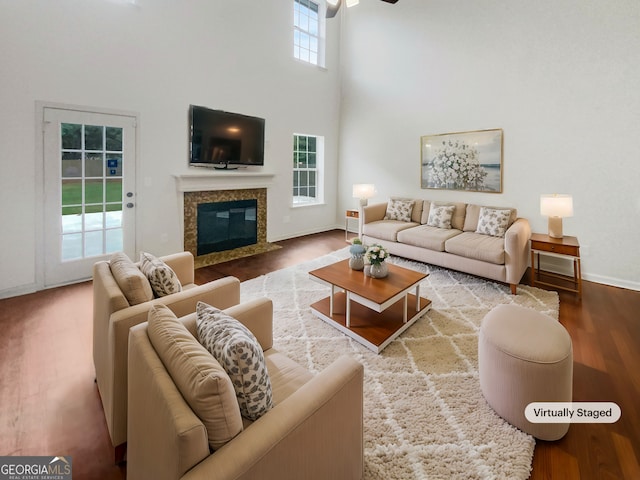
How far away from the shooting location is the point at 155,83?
14.3 feet

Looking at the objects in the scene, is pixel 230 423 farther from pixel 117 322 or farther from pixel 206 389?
pixel 117 322

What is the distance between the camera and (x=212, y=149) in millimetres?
4992

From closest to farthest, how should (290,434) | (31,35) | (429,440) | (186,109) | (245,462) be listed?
(245,462) → (290,434) → (429,440) → (31,35) → (186,109)

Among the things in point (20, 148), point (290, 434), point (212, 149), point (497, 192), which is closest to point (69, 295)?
point (20, 148)

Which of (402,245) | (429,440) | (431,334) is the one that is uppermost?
(402,245)

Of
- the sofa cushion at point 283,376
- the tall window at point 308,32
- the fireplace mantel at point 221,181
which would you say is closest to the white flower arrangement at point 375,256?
the sofa cushion at point 283,376

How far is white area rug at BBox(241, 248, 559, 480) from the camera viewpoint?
1.60 metres

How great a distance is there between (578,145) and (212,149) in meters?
4.96

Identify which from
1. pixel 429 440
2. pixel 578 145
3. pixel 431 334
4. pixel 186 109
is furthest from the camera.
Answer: pixel 186 109

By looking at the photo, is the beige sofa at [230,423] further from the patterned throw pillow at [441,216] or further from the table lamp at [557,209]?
the patterned throw pillow at [441,216]

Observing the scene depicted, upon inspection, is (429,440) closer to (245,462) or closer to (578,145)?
(245,462)

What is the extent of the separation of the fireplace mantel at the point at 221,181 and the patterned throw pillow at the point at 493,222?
137 inches

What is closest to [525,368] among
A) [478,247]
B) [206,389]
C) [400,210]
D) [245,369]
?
[245,369]

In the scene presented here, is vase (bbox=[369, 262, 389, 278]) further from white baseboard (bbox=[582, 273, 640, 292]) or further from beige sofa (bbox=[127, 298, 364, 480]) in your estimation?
white baseboard (bbox=[582, 273, 640, 292])
